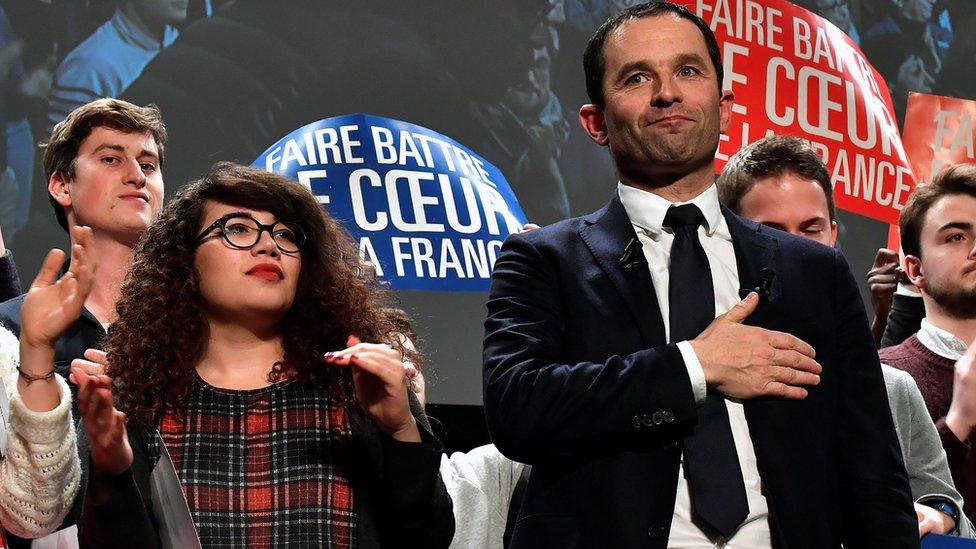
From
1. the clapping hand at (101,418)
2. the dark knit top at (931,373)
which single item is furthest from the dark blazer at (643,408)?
the dark knit top at (931,373)

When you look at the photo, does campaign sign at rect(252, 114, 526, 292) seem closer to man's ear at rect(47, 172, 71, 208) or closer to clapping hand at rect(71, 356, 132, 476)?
man's ear at rect(47, 172, 71, 208)

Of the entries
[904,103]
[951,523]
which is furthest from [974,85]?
[951,523]

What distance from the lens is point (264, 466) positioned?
209 centimetres

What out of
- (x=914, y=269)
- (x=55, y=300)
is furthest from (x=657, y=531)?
(x=914, y=269)

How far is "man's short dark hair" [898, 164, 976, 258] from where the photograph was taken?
3207 millimetres

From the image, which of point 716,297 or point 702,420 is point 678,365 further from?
point 716,297

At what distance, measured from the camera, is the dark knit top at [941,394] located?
8.74ft

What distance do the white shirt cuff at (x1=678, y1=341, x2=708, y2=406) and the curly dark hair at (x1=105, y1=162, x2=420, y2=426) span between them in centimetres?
81

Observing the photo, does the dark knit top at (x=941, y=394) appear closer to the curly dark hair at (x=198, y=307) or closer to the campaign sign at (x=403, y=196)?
the campaign sign at (x=403, y=196)

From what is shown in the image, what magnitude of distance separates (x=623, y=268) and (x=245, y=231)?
0.84m

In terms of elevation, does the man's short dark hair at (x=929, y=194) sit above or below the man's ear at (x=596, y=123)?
above

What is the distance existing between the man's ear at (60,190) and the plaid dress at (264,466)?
1.22 metres

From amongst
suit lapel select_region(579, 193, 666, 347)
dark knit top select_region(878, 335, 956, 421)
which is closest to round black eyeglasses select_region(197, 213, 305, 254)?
suit lapel select_region(579, 193, 666, 347)

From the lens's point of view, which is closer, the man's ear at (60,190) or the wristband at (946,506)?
the wristband at (946,506)
